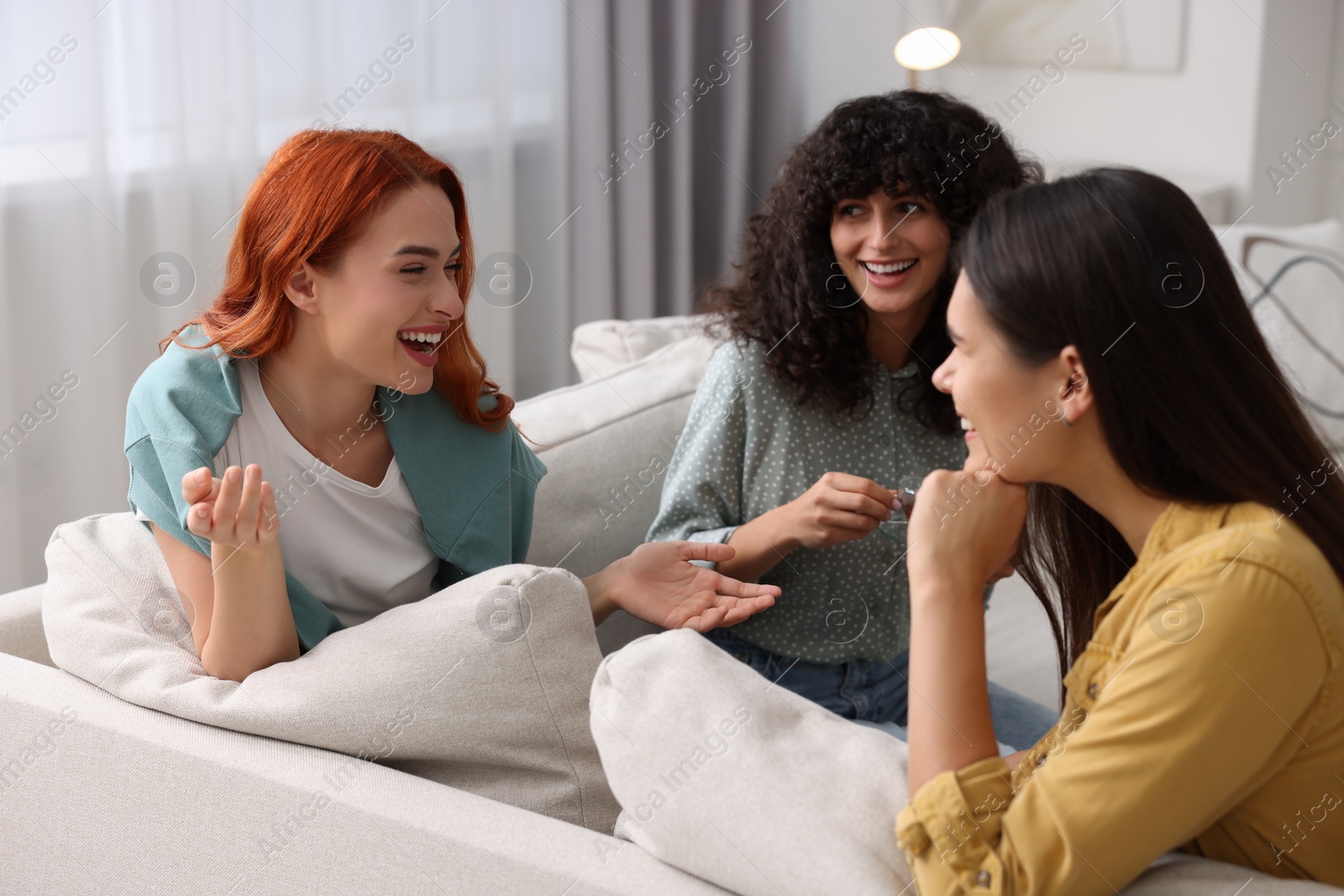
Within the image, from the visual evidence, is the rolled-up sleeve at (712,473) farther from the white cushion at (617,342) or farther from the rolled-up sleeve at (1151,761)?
the rolled-up sleeve at (1151,761)

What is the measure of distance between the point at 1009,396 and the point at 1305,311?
6.21 feet

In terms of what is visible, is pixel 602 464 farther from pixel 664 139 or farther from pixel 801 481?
pixel 664 139

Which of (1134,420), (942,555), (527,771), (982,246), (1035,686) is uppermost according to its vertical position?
(982,246)

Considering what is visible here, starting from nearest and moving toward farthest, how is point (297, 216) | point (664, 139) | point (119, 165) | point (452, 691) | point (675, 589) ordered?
point (452, 691) → point (297, 216) → point (675, 589) → point (119, 165) → point (664, 139)

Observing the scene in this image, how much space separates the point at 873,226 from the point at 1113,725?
2.83 ft

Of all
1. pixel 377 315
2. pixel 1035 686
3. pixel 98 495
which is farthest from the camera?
pixel 98 495

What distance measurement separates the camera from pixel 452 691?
101 centimetres

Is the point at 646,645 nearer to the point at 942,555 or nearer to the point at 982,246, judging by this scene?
the point at 942,555

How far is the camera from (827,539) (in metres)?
1.34

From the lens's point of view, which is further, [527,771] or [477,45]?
[477,45]

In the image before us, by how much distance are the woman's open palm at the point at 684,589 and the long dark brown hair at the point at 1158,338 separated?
18.7 inches

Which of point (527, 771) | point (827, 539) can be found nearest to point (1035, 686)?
point (827, 539)

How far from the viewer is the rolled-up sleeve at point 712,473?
5.00ft

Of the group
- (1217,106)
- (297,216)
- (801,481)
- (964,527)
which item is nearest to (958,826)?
(964,527)
